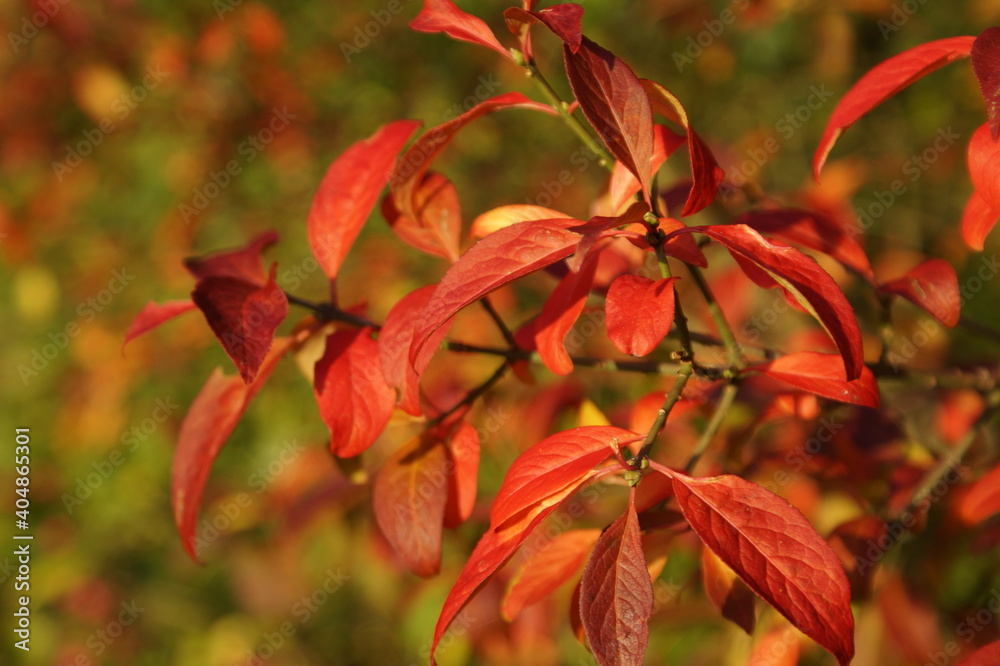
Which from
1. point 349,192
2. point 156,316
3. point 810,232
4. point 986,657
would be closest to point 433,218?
point 349,192

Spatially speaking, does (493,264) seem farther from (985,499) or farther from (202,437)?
(985,499)

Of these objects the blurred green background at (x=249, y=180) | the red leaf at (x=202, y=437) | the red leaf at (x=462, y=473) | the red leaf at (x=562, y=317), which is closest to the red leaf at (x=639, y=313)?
the red leaf at (x=562, y=317)

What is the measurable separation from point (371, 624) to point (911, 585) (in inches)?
83.4

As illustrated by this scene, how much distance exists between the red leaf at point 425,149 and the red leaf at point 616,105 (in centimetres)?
10

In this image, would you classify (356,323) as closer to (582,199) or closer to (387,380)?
(387,380)

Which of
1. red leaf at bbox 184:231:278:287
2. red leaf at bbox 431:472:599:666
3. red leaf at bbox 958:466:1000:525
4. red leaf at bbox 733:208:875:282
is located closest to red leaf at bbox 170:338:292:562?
red leaf at bbox 184:231:278:287

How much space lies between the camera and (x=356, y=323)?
873 millimetres

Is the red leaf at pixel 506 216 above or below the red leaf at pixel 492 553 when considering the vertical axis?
above

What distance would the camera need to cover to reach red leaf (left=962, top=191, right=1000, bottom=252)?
70 cm

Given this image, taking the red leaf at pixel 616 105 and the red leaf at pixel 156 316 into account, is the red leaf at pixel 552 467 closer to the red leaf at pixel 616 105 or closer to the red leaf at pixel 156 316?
the red leaf at pixel 616 105

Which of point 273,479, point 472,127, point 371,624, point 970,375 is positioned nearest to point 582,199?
point 472,127

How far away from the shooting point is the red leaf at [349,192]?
88 centimetres

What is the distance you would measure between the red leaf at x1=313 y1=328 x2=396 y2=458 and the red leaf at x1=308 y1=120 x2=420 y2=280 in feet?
0.52

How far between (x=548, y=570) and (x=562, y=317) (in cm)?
28
